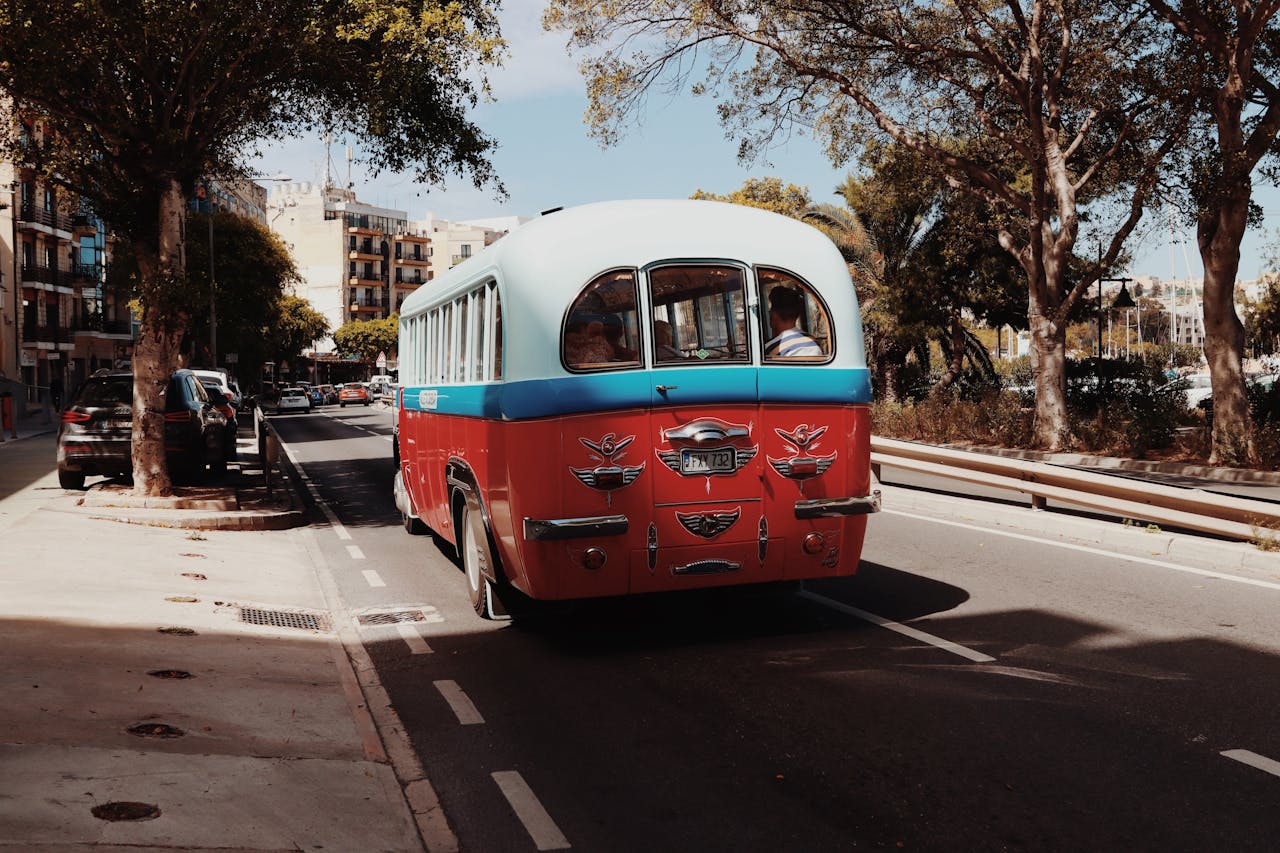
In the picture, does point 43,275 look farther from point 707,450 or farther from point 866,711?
point 866,711

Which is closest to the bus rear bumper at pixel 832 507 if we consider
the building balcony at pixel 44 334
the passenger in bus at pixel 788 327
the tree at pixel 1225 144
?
the passenger in bus at pixel 788 327

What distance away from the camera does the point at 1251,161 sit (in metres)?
20.1

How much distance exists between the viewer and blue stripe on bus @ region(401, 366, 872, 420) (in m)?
7.09

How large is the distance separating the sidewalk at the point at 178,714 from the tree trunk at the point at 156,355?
424cm

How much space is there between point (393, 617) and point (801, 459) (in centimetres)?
352

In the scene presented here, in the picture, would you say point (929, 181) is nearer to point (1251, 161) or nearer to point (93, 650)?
point (1251, 161)

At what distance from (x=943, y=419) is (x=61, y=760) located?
84.8 ft

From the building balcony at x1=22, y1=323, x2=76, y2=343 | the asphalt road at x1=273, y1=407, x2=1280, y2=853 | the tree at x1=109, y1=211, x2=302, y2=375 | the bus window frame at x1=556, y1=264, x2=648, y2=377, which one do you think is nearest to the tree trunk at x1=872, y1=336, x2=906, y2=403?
the asphalt road at x1=273, y1=407, x2=1280, y2=853

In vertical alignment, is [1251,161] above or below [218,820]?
above

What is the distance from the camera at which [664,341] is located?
7.35 m

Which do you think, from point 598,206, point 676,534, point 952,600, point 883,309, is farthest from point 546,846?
point 883,309

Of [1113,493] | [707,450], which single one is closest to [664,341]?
[707,450]

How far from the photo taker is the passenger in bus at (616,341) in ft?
23.9

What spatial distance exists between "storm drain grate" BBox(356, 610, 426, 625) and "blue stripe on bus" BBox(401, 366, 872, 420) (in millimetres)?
2048
